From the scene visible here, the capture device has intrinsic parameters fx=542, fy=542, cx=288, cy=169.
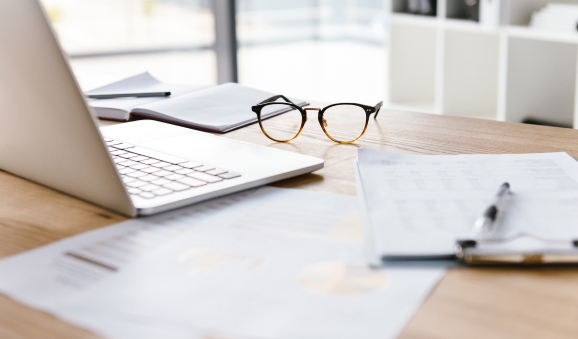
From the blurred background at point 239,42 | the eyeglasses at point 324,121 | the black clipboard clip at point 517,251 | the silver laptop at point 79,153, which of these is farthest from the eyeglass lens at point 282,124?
the blurred background at point 239,42

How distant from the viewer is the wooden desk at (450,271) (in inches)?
14.3

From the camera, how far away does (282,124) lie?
0.95 metres

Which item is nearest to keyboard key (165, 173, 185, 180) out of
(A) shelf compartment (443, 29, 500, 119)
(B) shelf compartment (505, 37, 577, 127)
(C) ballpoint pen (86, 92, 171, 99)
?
(C) ballpoint pen (86, 92, 171, 99)

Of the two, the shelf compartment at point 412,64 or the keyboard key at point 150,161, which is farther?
the shelf compartment at point 412,64

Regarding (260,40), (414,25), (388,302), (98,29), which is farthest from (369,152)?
(260,40)

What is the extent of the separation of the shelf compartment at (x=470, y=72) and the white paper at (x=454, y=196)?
2.04m

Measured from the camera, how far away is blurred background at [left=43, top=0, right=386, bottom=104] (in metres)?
3.41

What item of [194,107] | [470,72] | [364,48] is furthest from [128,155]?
[364,48]

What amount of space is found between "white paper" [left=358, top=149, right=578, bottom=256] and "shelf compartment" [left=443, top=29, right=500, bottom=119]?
6.69ft

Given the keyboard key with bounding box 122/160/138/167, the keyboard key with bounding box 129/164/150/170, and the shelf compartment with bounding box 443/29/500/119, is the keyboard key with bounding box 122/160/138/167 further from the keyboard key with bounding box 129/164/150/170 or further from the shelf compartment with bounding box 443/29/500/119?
the shelf compartment with bounding box 443/29/500/119

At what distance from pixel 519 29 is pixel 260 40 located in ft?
6.99

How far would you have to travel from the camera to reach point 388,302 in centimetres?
39

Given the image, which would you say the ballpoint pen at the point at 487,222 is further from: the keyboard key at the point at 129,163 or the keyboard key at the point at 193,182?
the keyboard key at the point at 129,163

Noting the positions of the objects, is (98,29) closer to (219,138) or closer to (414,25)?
(414,25)
